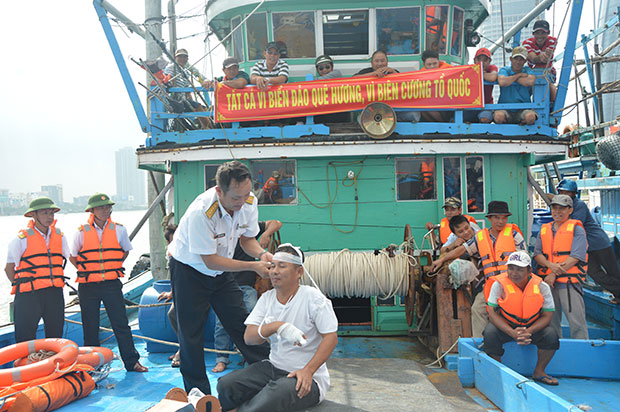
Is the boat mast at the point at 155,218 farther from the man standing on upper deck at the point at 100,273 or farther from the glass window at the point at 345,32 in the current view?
the man standing on upper deck at the point at 100,273

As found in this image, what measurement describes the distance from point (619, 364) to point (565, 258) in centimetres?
134

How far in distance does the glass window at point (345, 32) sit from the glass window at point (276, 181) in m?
2.67

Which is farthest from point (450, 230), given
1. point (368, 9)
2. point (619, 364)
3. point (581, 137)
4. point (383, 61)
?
point (581, 137)

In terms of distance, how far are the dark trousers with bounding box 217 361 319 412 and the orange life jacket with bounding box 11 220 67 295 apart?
10.8 feet

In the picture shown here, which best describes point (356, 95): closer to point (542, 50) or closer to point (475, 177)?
point (475, 177)

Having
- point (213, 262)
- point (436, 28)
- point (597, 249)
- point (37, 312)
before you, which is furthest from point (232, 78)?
point (597, 249)

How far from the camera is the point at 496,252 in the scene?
6.16 m

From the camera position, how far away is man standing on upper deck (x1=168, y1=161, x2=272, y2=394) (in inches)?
148

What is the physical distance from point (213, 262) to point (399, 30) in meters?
7.06

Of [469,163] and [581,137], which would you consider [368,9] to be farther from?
[581,137]

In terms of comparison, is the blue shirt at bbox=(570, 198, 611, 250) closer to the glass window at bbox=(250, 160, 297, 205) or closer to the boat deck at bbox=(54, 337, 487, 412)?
the boat deck at bbox=(54, 337, 487, 412)

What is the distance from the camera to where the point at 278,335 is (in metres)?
3.66

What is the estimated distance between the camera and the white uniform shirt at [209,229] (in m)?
3.77

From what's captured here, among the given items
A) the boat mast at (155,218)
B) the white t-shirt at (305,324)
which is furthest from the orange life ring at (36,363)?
the boat mast at (155,218)
